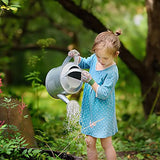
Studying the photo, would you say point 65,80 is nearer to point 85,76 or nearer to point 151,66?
point 85,76

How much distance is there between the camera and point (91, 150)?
266cm

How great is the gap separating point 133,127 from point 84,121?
201cm

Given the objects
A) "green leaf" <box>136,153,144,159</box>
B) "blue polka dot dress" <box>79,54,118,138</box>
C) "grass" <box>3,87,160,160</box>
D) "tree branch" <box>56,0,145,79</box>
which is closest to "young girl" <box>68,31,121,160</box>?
"blue polka dot dress" <box>79,54,118,138</box>

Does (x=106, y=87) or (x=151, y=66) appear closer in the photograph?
(x=106, y=87)

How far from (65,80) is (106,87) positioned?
1.15 feet

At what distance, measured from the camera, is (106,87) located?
2.38 metres

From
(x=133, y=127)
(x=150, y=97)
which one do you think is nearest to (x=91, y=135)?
(x=133, y=127)

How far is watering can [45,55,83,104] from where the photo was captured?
233 cm

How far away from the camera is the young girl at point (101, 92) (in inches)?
92.3

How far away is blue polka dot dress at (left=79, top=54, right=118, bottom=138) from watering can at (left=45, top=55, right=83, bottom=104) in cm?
19

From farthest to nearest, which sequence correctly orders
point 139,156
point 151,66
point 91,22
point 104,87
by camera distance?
point 151,66, point 91,22, point 139,156, point 104,87

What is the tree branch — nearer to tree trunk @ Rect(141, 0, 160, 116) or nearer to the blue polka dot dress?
tree trunk @ Rect(141, 0, 160, 116)

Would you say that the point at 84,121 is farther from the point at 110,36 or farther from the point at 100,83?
the point at 110,36

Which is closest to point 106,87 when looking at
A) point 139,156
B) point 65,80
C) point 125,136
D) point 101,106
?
point 101,106
